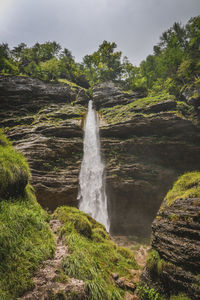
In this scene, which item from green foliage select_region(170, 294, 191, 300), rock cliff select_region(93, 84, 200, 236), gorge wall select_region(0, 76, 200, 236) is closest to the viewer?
green foliage select_region(170, 294, 191, 300)

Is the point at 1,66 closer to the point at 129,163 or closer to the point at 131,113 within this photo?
the point at 131,113

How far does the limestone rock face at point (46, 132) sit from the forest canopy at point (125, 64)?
14.1 ft

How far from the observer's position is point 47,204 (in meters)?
12.6

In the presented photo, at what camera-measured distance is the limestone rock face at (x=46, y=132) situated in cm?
1266

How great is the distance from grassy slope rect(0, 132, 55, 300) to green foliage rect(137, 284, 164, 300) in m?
2.99

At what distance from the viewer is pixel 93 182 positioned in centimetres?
1427

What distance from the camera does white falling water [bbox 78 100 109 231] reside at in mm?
13125

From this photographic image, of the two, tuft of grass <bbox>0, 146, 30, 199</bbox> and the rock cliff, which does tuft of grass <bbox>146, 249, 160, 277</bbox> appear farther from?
the rock cliff

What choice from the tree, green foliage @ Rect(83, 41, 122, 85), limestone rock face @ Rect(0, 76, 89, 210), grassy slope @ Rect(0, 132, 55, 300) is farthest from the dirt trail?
green foliage @ Rect(83, 41, 122, 85)

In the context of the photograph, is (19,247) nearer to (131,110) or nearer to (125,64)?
(131,110)

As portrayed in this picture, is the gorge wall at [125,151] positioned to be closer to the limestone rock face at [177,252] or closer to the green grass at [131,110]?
the green grass at [131,110]

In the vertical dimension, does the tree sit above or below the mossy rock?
above

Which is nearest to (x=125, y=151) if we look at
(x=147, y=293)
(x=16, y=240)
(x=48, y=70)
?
(x=147, y=293)

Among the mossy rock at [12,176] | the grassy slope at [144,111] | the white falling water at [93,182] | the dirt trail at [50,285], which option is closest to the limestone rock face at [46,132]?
the white falling water at [93,182]
